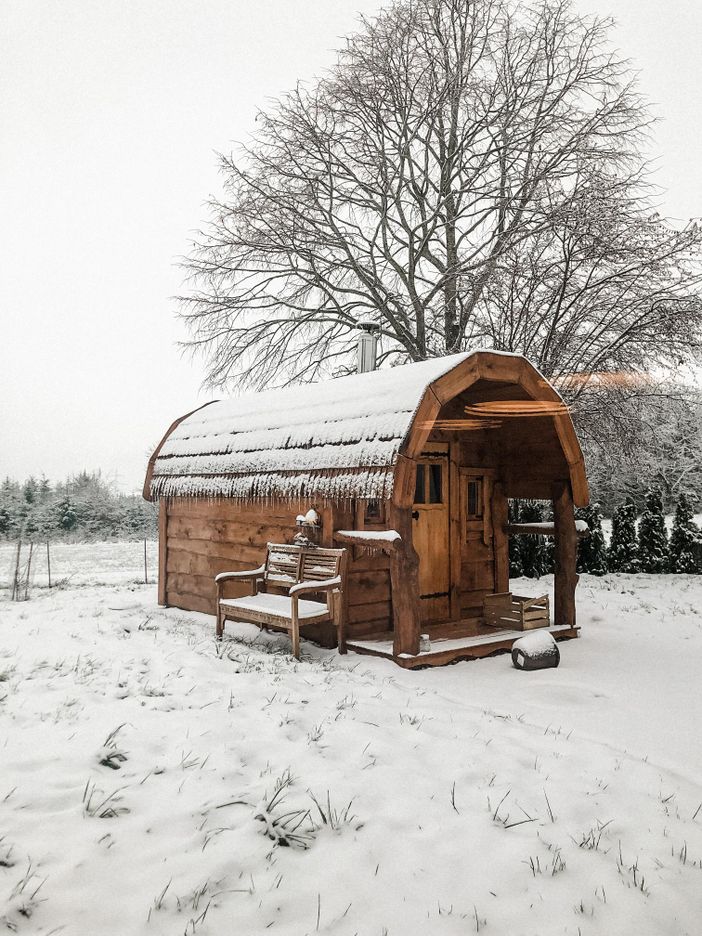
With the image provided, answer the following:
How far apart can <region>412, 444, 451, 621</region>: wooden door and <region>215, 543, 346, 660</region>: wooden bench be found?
1.43m

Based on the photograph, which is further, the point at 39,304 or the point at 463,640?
the point at 39,304

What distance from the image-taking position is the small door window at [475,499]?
8992 mm

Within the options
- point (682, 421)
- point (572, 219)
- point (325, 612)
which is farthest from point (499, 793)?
point (682, 421)

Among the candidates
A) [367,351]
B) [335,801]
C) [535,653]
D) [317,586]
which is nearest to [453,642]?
[535,653]

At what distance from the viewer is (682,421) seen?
72.3 ft

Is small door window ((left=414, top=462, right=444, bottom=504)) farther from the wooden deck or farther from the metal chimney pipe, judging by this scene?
the metal chimney pipe

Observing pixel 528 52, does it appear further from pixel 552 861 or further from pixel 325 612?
pixel 552 861

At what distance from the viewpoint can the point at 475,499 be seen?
9.05m

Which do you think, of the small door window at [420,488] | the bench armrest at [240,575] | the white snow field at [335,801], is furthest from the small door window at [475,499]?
the white snow field at [335,801]

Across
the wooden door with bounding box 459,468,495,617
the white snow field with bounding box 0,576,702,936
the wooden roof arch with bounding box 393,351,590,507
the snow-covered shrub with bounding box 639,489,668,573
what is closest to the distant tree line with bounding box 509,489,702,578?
the snow-covered shrub with bounding box 639,489,668,573

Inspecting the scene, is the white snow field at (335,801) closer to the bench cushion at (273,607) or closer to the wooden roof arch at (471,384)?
the bench cushion at (273,607)

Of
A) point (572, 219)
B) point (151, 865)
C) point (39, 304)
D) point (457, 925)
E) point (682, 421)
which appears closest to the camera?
point (457, 925)

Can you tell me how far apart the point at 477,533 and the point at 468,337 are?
214 inches

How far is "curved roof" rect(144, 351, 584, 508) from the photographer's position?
21.5 feet
